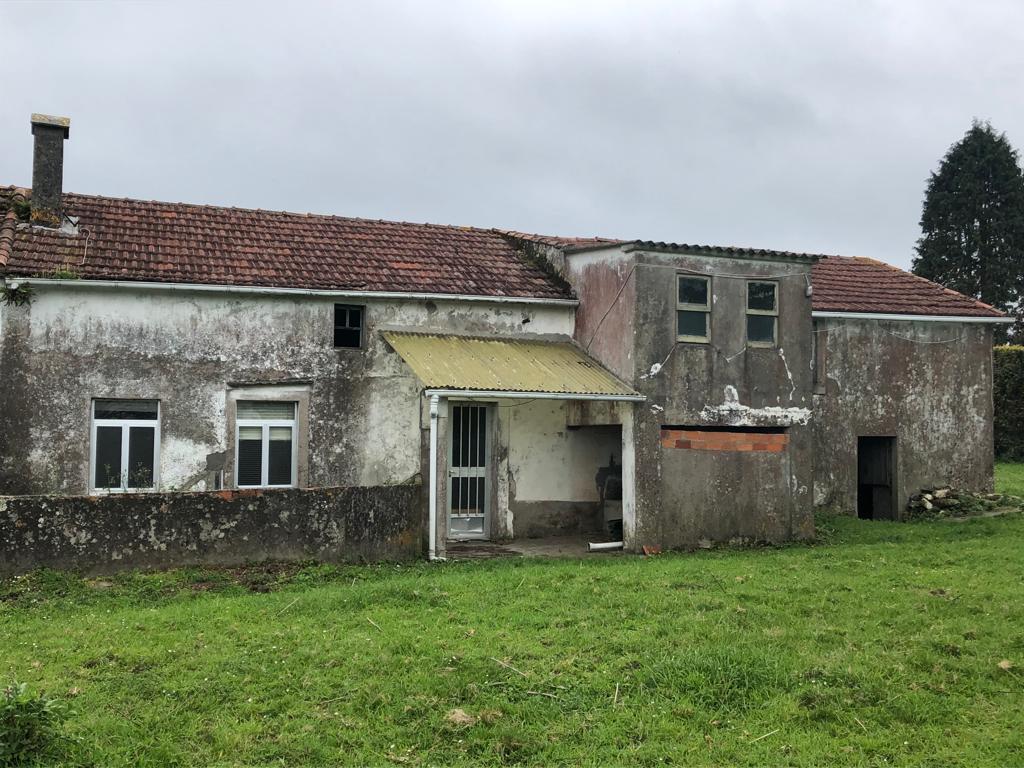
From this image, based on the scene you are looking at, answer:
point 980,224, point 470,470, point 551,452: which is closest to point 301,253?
point 470,470

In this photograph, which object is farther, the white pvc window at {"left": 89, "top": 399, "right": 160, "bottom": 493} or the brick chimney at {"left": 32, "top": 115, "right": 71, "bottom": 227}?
the brick chimney at {"left": 32, "top": 115, "right": 71, "bottom": 227}

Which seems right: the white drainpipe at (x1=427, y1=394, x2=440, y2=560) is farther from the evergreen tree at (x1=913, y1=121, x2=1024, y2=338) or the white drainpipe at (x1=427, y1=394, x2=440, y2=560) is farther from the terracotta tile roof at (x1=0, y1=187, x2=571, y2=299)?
the evergreen tree at (x1=913, y1=121, x2=1024, y2=338)

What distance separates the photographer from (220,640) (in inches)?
364

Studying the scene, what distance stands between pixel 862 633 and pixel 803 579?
2.55 m

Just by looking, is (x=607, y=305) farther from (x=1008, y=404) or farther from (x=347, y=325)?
(x=1008, y=404)

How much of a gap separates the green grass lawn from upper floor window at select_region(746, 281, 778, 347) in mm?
5091

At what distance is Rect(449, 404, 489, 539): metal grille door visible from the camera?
16531 mm

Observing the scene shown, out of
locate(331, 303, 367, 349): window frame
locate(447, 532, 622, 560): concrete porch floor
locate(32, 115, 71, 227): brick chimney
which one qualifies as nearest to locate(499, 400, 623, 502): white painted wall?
locate(447, 532, 622, 560): concrete porch floor

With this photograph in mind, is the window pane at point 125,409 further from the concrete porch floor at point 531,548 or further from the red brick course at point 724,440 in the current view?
the red brick course at point 724,440

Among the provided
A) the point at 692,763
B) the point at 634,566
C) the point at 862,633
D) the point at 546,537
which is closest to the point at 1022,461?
the point at 546,537

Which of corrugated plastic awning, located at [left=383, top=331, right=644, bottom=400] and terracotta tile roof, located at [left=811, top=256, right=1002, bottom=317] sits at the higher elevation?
terracotta tile roof, located at [left=811, top=256, right=1002, bottom=317]

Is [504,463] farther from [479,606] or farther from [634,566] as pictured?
[479,606]

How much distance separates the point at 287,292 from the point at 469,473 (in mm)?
4133

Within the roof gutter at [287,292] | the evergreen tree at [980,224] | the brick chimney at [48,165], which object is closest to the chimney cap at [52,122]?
the brick chimney at [48,165]
